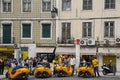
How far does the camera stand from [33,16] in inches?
1833

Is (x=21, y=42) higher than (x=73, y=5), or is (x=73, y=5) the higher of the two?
(x=73, y=5)

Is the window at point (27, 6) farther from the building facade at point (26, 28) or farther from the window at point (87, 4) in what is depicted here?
the window at point (87, 4)

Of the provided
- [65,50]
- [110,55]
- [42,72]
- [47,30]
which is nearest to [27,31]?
[47,30]

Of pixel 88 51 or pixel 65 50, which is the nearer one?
pixel 88 51

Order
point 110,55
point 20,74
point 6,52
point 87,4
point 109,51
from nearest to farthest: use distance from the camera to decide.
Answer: point 20,74 → point 109,51 → point 110,55 → point 87,4 → point 6,52

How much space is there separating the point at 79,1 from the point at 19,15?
6.57 metres

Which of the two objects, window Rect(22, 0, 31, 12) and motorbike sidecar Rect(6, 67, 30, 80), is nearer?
motorbike sidecar Rect(6, 67, 30, 80)

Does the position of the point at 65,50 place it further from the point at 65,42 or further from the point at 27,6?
the point at 27,6

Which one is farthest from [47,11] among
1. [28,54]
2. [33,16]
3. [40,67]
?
[40,67]

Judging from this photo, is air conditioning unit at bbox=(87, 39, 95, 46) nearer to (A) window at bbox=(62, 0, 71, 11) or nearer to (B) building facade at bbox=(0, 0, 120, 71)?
(B) building facade at bbox=(0, 0, 120, 71)

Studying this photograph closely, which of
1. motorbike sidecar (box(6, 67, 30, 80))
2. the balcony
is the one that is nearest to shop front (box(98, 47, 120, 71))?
the balcony

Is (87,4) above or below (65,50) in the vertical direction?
above

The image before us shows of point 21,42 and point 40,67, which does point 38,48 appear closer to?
point 21,42

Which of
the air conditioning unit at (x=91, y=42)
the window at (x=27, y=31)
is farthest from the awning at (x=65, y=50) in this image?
the window at (x=27, y=31)
